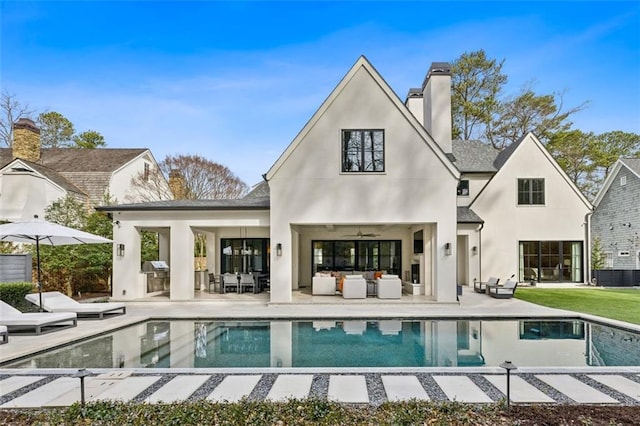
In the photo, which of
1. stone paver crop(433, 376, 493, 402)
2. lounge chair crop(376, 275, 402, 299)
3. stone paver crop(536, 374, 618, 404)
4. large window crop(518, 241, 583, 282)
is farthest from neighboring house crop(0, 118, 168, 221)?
large window crop(518, 241, 583, 282)

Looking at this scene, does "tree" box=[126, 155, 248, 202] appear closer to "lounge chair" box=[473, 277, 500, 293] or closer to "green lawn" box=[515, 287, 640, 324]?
"lounge chair" box=[473, 277, 500, 293]

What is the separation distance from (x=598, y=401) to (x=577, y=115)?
31.9 metres

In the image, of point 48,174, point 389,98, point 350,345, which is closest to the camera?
point 350,345

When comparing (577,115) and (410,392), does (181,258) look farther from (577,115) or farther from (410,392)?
(577,115)

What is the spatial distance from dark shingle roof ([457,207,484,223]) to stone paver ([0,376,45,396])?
18.1 meters

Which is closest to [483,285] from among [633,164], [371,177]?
[371,177]

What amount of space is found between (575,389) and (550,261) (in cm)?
1818

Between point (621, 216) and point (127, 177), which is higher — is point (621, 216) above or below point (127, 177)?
below

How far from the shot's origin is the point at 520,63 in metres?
31.8

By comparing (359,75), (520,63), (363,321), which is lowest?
(363,321)

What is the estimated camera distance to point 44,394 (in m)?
5.83

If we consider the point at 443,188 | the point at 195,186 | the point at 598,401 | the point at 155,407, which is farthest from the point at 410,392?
the point at 195,186

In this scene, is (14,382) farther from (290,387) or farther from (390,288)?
(390,288)

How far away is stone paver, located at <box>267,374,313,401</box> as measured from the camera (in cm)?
569
